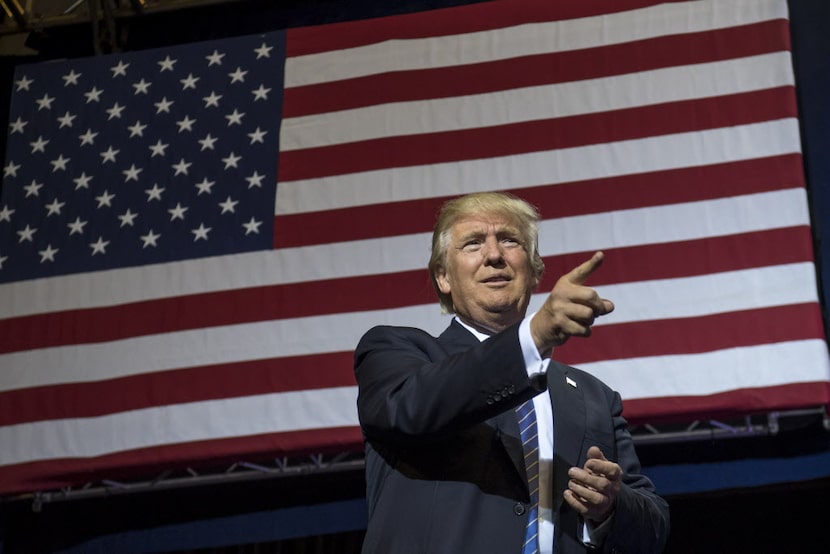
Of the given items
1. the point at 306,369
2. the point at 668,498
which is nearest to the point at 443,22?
the point at 306,369

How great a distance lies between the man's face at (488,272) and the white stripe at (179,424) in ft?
5.82

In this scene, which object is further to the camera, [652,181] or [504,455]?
[652,181]

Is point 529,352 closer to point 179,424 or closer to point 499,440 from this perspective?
point 499,440

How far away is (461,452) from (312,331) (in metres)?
2.38

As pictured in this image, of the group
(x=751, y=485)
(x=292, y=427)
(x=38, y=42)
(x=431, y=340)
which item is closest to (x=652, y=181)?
(x=751, y=485)

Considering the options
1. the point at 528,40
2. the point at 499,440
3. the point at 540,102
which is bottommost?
the point at 499,440

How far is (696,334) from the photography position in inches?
147

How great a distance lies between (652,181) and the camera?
4023 mm

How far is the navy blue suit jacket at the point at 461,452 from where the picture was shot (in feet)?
5.19

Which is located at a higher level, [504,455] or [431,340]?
[431,340]

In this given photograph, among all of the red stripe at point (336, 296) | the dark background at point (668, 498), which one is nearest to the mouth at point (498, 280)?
the red stripe at point (336, 296)

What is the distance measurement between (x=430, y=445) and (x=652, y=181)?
2.47 meters

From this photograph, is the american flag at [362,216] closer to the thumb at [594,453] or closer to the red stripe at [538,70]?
the red stripe at [538,70]

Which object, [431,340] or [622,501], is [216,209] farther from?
[622,501]
